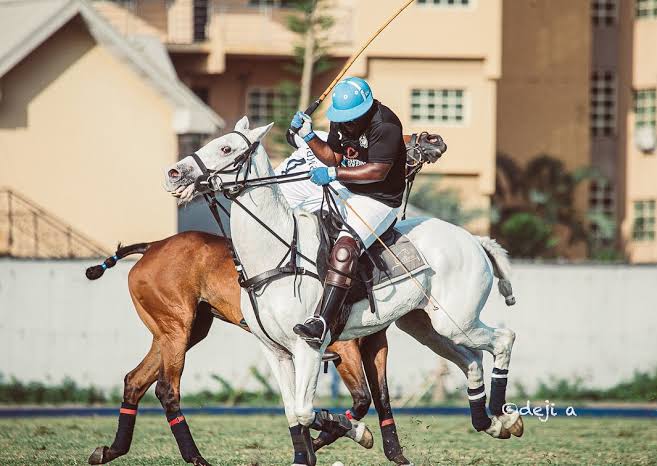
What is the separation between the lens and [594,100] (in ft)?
137

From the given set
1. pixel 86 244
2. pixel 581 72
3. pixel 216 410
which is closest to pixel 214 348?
pixel 216 410

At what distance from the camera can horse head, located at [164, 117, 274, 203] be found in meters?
10.9

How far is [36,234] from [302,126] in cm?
1677

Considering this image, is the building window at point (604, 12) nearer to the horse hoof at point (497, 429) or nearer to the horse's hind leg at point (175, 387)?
the horse's hind leg at point (175, 387)

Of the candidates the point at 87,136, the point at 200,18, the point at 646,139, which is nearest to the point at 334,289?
the point at 87,136

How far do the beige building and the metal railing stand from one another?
0.9 inches

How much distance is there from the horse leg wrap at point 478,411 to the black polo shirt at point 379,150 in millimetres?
1880

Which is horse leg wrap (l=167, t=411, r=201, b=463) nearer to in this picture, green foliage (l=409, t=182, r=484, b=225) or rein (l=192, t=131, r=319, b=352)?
rein (l=192, t=131, r=319, b=352)

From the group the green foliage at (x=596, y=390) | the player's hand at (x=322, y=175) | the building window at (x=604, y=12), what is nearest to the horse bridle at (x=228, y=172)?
the player's hand at (x=322, y=175)

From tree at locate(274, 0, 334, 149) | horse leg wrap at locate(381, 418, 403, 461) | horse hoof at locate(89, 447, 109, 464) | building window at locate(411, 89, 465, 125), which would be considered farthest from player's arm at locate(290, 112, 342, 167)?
building window at locate(411, 89, 465, 125)

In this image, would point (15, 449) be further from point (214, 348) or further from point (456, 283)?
point (214, 348)

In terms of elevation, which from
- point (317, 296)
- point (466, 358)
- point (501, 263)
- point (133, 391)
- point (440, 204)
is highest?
point (440, 204)

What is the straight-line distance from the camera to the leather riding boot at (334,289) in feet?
36.0

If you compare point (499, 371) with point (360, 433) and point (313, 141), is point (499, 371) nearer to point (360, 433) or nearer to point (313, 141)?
point (360, 433)
